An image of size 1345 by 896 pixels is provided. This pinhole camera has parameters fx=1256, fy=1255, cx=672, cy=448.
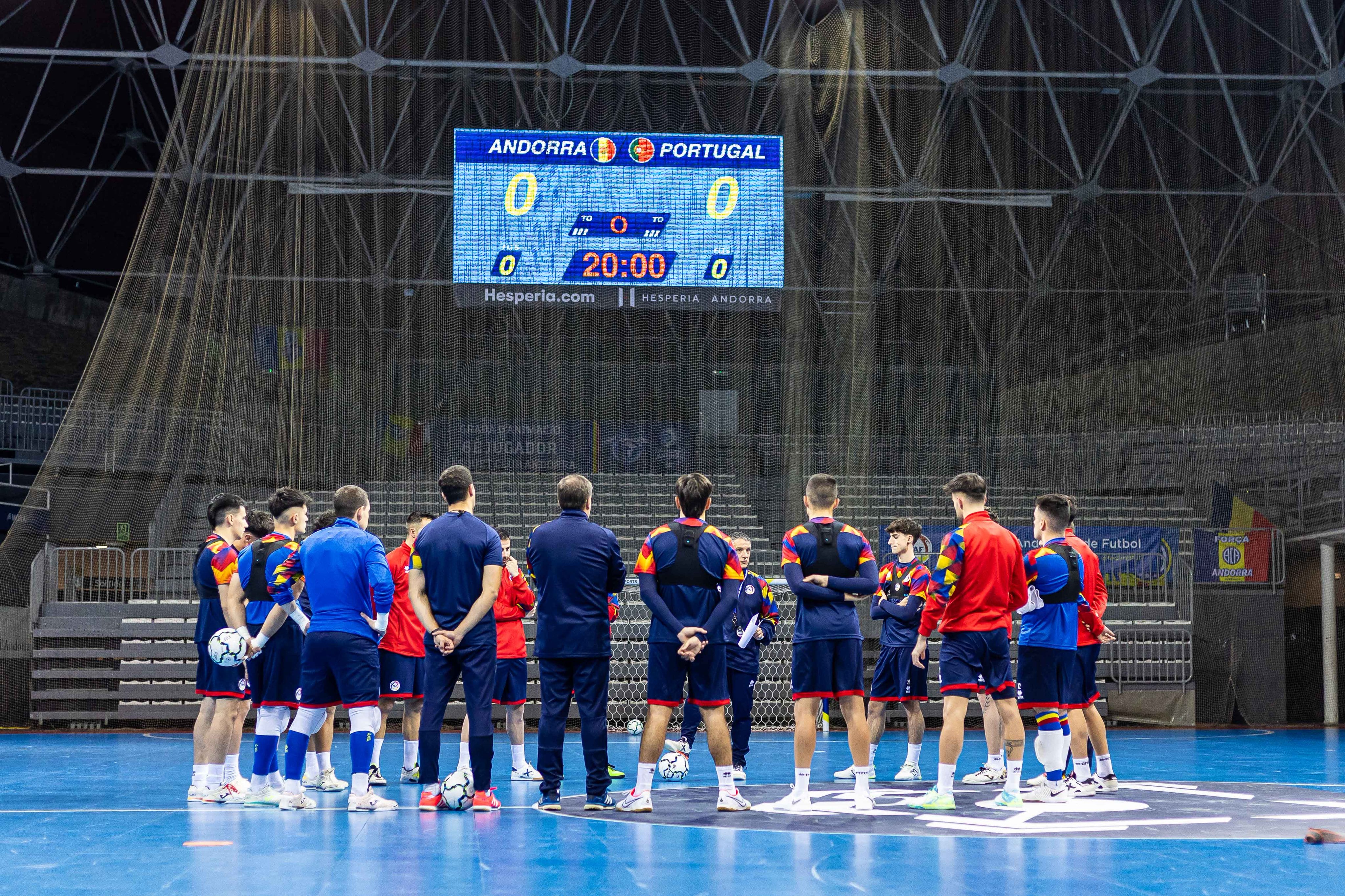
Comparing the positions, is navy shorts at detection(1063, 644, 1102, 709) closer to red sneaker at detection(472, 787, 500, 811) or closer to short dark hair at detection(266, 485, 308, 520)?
red sneaker at detection(472, 787, 500, 811)

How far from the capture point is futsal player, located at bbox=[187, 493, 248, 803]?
7828mm

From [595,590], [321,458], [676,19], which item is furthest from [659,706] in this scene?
[676,19]

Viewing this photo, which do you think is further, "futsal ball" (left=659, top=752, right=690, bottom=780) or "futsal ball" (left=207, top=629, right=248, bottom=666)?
"futsal ball" (left=659, top=752, right=690, bottom=780)

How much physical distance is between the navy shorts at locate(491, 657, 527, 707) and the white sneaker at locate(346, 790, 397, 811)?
165 centimetres

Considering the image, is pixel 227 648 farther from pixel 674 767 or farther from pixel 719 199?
pixel 719 199

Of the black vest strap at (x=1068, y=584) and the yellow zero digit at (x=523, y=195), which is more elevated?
the yellow zero digit at (x=523, y=195)

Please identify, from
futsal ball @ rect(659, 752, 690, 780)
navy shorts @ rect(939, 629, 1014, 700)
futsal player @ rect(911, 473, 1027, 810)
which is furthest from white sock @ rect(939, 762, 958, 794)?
futsal ball @ rect(659, 752, 690, 780)

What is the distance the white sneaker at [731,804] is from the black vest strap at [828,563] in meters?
1.34

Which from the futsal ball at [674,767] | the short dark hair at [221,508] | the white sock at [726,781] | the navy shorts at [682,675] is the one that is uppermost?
the short dark hair at [221,508]

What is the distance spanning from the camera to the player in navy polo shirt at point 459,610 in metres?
7.11

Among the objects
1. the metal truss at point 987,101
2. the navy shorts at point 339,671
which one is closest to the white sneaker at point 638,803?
the navy shorts at point 339,671

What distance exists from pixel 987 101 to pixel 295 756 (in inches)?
475

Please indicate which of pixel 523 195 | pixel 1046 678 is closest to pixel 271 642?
pixel 1046 678

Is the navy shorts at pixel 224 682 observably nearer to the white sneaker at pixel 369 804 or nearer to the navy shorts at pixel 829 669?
the white sneaker at pixel 369 804
